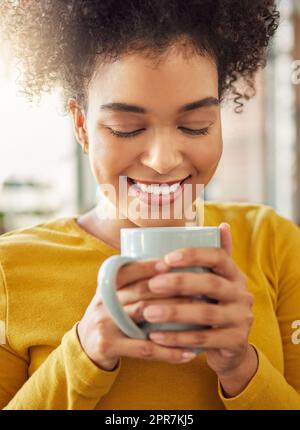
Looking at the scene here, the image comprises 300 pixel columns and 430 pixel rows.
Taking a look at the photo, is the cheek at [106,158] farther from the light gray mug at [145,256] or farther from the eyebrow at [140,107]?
the light gray mug at [145,256]

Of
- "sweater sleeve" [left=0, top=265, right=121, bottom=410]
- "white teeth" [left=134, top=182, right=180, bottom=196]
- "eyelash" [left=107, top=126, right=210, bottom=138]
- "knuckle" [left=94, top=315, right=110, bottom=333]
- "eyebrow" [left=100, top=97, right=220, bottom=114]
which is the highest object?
"eyebrow" [left=100, top=97, right=220, bottom=114]

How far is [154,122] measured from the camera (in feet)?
2.04

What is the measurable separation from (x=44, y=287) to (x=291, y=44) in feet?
1.97

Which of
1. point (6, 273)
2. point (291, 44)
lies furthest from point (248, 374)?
point (291, 44)

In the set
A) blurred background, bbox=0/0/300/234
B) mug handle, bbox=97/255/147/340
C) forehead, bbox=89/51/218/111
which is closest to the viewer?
mug handle, bbox=97/255/147/340

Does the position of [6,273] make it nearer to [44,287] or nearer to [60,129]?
[44,287]

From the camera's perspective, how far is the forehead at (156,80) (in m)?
0.60

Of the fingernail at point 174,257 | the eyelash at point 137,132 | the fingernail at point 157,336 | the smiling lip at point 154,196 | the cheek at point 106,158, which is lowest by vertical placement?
the fingernail at point 157,336

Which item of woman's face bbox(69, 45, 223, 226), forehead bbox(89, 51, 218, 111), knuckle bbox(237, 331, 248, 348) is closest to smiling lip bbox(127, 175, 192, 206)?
woman's face bbox(69, 45, 223, 226)

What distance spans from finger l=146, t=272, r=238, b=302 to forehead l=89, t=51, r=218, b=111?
0.22 m

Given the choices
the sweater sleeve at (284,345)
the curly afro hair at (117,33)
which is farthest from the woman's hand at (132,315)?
the curly afro hair at (117,33)

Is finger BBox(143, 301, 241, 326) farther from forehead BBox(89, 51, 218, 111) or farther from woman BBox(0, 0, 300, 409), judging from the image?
forehead BBox(89, 51, 218, 111)

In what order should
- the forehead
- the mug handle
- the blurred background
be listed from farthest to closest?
the blurred background < the forehead < the mug handle

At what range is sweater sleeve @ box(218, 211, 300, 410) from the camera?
609 mm
